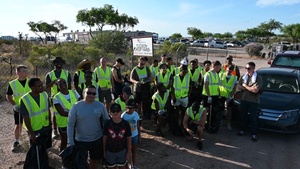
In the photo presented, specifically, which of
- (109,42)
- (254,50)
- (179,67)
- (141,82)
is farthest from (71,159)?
(254,50)

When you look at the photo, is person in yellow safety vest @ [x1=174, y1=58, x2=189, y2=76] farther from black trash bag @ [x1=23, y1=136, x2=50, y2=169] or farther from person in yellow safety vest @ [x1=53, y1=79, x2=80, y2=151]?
black trash bag @ [x1=23, y1=136, x2=50, y2=169]

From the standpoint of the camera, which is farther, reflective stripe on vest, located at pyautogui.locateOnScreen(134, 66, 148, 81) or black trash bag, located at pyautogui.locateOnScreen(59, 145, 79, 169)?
reflective stripe on vest, located at pyautogui.locateOnScreen(134, 66, 148, 81)

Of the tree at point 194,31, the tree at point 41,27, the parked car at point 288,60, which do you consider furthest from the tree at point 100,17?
the parked car at point 288,60

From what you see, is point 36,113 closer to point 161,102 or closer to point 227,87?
point 161,102

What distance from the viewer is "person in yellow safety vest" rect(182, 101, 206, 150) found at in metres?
5.76

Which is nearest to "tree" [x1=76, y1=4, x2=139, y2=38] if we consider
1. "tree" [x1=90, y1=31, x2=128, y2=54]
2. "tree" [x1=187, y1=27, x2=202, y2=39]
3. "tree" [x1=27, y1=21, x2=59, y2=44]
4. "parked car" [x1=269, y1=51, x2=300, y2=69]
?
"tree" [x1=27, y1=21, x2=59, y2=44]

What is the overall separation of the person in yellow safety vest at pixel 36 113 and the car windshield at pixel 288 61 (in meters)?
8.42

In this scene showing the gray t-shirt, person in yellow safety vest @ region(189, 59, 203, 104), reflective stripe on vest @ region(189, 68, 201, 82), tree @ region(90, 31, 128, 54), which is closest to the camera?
the gray t-shirt

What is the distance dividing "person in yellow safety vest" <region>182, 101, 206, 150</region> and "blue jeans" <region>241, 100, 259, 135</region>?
1.18 m

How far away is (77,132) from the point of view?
12.8ft

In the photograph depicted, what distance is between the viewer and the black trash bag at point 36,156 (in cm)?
393

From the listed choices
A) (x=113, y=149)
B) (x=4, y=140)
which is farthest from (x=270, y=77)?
(x=4, y=140)

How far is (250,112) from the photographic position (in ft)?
20.5

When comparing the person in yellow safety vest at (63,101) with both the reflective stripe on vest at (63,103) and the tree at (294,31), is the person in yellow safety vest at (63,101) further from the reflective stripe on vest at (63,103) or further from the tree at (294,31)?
the tree at (294,31)
